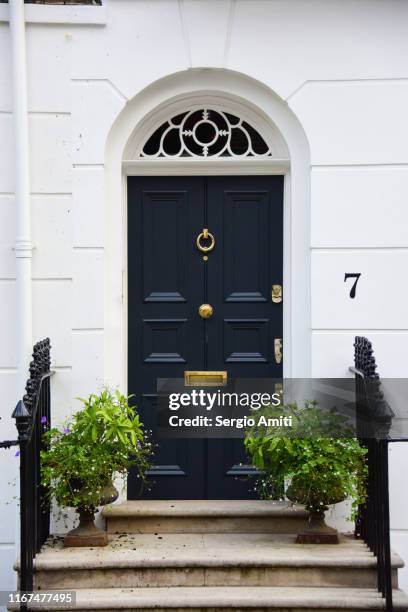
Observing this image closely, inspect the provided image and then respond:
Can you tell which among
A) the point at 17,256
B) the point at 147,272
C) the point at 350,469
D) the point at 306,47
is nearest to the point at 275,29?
the point at 306,47

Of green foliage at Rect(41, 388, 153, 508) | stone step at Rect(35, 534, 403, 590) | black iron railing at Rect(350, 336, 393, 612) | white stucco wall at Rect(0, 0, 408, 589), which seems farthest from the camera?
white stucco wall at Rect(0, 0, 408, 589)

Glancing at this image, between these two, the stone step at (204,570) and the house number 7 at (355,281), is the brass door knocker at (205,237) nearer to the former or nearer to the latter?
the house number 7 at (355,281)

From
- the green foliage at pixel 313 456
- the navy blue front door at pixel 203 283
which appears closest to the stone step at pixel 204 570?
the green foliage at pixel 313 456

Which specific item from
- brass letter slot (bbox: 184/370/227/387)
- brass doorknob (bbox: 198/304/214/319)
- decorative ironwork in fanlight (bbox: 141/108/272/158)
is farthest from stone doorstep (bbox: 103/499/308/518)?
decorative ironwork in fanlight (bbox: 141/108/272/158)

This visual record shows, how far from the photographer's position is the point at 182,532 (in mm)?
5508

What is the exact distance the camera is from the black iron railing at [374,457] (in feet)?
15.3

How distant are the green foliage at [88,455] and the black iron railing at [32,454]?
0.37ft

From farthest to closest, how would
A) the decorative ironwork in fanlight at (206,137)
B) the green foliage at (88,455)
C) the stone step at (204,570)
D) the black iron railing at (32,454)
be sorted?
the decorative ironwork in fanlight at (206,137) < the green foliage at (88,455) < the stone step at (204,570) < the black iron railing at (32,454)

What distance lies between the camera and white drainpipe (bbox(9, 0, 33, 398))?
5492 mm

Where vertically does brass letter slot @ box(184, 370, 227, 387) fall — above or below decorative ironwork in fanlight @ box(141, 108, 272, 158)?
below

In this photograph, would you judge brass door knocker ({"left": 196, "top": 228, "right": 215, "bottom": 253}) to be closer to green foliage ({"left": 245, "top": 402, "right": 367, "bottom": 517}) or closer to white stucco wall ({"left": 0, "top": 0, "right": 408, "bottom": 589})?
white stucco wall ({"left": 0, "top": 0, "right": 408, "bottom": 589})

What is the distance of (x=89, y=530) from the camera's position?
5.20m

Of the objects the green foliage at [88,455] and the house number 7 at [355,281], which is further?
the house number 7 at [355,281]

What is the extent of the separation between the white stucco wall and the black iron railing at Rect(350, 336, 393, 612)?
1.25 ft
